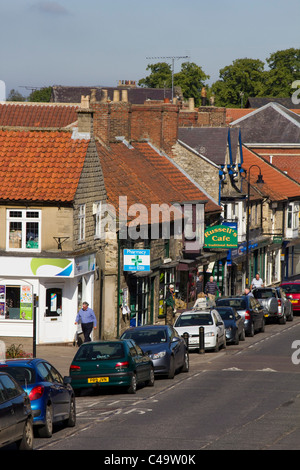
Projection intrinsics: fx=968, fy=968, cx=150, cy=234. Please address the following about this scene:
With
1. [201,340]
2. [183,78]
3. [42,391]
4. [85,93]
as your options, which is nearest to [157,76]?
[183,78]

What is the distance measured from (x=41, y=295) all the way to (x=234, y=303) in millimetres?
10344

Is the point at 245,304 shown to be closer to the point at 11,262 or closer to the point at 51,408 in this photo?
the point at 11,262

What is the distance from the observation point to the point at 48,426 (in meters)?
18.7

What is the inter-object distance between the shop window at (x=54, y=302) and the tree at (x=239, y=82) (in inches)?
3916

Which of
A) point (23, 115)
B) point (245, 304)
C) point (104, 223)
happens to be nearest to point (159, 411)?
point (104, 223)

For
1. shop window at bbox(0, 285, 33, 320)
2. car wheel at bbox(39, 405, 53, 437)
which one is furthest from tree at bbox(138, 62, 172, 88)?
car wheel at bbox(39, 405, 53, 437)

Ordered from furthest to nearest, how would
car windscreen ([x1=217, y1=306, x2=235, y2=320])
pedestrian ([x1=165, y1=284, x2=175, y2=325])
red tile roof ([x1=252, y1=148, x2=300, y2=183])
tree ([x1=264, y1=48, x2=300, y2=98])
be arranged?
tree ([x1=264, y1=48, x2=300, y2=98]), red tile roof ([x1=252, y1=148, x2=300, y2=183]), pedestrian ([x1=165, y1=284, x2=175, y2=325]), car windscreen ([x1=217, y1=306, x2=235, y2=320])

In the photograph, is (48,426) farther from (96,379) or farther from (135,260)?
(135,260)

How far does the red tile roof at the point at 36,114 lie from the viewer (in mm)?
60562

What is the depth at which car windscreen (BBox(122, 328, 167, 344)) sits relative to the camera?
28.6 meters

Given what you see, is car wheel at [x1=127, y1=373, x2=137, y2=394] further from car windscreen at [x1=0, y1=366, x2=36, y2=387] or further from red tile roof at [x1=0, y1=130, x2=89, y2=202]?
red tile roof at [x1=0, y1=130, x2=89, y2=202]

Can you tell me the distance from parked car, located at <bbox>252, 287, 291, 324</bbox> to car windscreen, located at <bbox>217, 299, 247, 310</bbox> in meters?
4.30

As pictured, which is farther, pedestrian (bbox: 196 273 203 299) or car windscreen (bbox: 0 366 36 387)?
pedestrian (bbox: 196 273 203 299)
